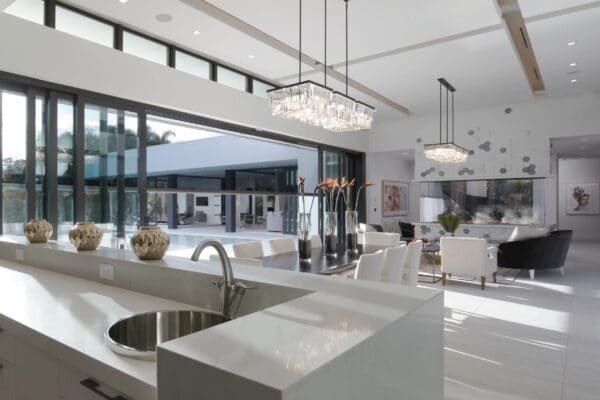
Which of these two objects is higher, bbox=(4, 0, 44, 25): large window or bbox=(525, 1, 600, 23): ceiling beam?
bbox=(525, 1, 600, 23): ceiling beam

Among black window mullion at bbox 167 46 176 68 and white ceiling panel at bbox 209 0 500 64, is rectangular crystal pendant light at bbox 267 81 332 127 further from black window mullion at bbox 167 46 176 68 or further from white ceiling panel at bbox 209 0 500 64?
black window mullion at bbox 167 46 176 68

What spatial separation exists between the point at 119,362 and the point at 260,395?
2.08ft

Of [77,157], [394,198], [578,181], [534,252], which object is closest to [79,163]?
[77,157]

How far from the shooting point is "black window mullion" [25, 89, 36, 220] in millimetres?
4078

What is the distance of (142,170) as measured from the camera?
5062mm

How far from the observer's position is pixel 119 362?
1.16 m

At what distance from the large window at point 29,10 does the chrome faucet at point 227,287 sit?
3911mm

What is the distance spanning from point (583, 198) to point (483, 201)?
7.11 meters

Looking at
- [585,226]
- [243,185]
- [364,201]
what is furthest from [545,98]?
[243,185]

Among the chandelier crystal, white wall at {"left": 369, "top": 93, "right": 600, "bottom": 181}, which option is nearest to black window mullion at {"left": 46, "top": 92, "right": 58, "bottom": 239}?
the chandelier crystal

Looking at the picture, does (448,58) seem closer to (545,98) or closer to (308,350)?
(545,98)

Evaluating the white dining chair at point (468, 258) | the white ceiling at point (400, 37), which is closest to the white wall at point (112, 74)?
the white ceiling at point (400, 37)

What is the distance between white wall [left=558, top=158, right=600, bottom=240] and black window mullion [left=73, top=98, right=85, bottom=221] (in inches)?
573

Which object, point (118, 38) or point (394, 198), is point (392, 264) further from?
point (394, 198)
